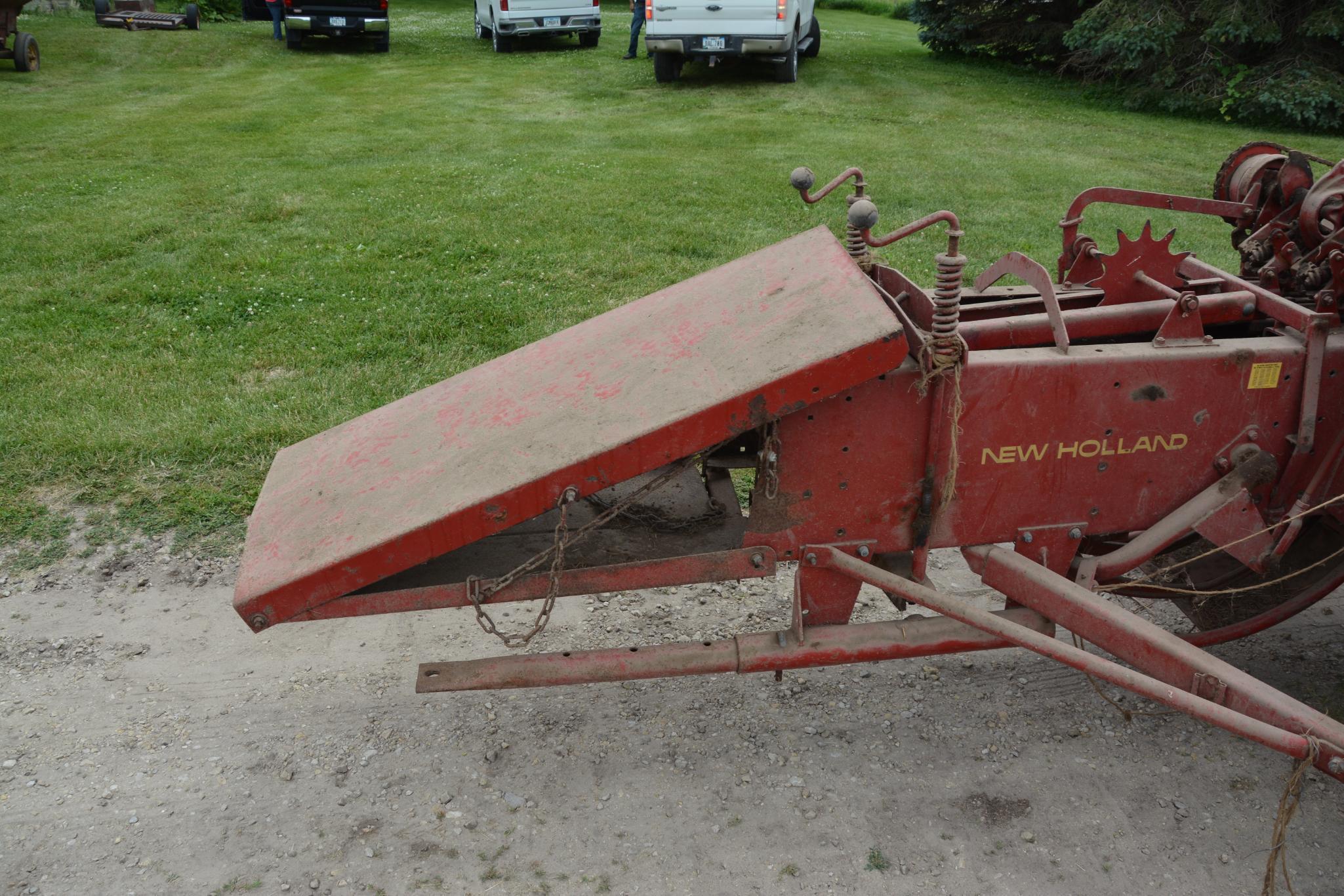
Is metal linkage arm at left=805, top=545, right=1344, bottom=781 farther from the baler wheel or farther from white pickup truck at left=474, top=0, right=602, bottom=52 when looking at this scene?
white pickup truck at left=474, top=0, right=602, bottom=52

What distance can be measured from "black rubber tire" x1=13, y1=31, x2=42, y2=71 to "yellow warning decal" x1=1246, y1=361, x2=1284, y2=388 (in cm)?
1789

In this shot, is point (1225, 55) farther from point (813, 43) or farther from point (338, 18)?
point (338, 18)

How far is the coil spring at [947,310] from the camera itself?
2.70 meters

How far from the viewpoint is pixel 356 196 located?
10055 mm

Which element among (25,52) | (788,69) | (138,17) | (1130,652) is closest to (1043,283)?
(1130,652)

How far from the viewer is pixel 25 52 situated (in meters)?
15.9

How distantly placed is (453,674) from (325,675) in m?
1.19

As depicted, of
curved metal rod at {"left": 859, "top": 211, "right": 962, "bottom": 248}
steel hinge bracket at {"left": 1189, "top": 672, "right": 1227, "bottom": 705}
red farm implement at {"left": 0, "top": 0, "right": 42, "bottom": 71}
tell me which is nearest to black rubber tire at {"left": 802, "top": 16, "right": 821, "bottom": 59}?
red farm implement at {"left": 0, "top": 0, "right": 42, "bottom": 71}

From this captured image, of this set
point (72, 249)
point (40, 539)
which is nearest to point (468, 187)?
point (72, 249)

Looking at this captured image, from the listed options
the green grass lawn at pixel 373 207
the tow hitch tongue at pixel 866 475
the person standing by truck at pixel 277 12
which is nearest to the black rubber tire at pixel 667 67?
the green grass lawn at pixel 373 207

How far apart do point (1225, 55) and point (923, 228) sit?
1347cm

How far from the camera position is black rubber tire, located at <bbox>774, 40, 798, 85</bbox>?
15.5 m

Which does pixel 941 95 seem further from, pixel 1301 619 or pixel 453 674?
pixel 453 674

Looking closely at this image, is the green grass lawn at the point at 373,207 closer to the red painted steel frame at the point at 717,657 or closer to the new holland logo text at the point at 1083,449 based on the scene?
the red painted steel frame at the point at 717,657
